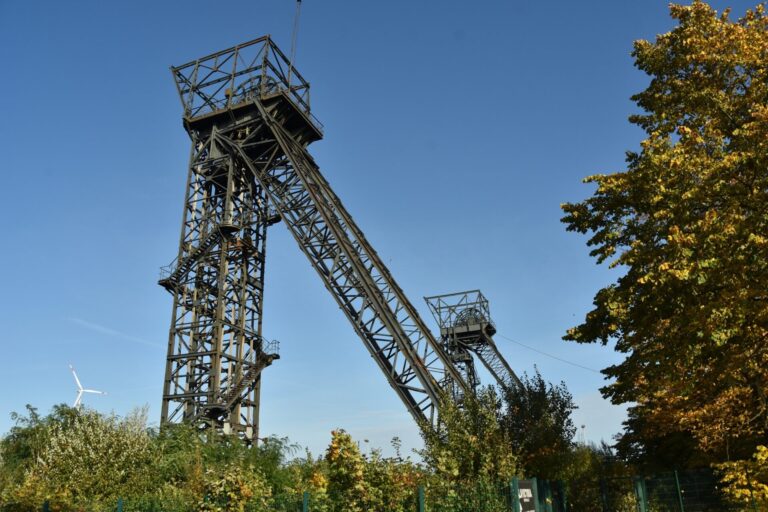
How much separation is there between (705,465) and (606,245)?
44.6 ft

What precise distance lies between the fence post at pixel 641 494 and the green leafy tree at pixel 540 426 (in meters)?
2.47

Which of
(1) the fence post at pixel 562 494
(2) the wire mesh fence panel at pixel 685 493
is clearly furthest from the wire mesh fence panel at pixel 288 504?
(2) the wire mesh fence panel at pixel 685 493

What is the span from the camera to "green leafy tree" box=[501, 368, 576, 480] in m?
19.5

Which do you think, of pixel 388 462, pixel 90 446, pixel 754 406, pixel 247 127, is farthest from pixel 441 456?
pixel 247 127

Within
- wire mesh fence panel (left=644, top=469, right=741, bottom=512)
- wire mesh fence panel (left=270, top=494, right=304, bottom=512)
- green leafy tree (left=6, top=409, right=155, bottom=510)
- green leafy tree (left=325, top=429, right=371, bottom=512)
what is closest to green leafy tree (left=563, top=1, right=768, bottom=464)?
wire mesh fence panel (left=644, top=469, right=741, bottom=512)

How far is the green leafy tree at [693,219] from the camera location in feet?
36.2

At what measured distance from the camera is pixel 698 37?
14.5m

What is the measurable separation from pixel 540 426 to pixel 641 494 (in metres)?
3.69

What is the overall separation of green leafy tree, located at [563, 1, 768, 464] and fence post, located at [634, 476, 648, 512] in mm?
3371

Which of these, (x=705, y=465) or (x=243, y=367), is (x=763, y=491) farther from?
(x=243, y=367)

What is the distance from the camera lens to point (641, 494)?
17.5 metres

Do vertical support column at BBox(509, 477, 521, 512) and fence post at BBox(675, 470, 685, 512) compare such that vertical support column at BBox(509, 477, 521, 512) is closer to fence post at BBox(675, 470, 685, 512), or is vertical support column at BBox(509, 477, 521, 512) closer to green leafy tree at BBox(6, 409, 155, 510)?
fence post at BBox(675, 470, 685, 512)

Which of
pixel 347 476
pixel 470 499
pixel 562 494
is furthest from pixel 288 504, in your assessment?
pixel 562 494

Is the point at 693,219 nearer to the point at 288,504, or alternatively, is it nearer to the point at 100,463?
the point at 288,504
